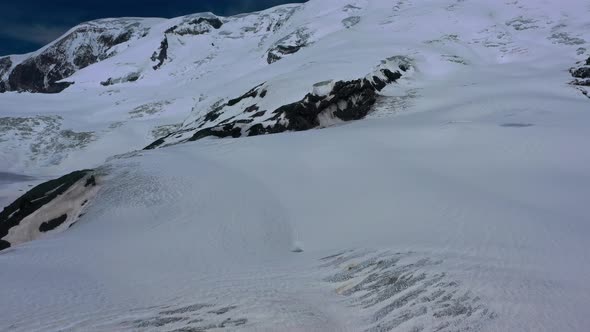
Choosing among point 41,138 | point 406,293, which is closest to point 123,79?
point 41,138

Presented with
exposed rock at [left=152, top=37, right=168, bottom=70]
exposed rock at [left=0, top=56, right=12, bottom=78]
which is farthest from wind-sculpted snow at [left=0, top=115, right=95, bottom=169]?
exposed rock at [left=0, top=56, right=12, bottom=78]

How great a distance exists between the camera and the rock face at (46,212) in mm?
17047

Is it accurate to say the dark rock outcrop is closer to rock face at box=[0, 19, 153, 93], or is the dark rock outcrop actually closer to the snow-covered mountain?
the snow-covered mountain

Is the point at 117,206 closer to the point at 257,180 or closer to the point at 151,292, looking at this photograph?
the point at 257,180

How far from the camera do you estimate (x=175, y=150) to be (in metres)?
25.0

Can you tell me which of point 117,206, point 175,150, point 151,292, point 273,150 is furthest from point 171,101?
point 151,292

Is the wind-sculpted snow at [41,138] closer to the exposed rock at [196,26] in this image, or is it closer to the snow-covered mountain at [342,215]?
the snow-covered mountain at [342,215]

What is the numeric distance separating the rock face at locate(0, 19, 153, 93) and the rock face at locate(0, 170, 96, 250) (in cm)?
15671

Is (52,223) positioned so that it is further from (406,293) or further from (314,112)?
(314,112)

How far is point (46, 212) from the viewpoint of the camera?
57.5 ft

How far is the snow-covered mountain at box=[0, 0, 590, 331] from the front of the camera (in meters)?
7.03

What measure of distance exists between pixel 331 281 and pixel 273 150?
44.4 feet

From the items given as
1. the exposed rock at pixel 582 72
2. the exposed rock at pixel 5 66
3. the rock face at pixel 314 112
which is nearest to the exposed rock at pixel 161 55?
the rock face at pixel 314 112

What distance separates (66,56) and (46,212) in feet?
601
